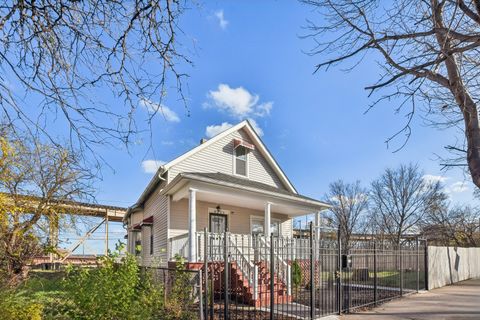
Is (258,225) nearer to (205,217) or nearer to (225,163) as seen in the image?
(205,217)

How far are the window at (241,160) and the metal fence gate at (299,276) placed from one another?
5543 millimetres

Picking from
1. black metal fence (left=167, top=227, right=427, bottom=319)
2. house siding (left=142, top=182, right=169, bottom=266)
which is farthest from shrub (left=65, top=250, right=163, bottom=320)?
house siding (left=142, top=182, right=169, bottom=266)

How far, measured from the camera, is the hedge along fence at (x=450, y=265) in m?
16.8

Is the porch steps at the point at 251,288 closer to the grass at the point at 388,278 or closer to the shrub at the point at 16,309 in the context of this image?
the grass at the point at 388,278

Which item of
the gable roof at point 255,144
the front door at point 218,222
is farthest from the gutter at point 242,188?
the front door at point 218,222

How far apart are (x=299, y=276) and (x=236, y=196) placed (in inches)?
147

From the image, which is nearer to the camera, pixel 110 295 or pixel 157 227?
pixel 110 295

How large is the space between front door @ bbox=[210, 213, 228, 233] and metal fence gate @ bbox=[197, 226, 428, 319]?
3382 millimetres

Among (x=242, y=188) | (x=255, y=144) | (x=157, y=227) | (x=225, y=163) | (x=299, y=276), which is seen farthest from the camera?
(x=255, y=144)

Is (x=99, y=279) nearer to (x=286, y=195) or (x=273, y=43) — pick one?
(x=273, y=43)

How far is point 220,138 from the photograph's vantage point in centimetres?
1727

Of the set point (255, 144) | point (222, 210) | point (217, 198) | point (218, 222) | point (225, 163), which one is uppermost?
point (255, 144)

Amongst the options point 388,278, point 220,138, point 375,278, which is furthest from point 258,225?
point 375,278

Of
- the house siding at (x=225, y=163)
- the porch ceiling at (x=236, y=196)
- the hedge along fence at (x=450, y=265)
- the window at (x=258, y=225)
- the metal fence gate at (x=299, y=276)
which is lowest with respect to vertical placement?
the hedge along fence at (x=450, y=265)
